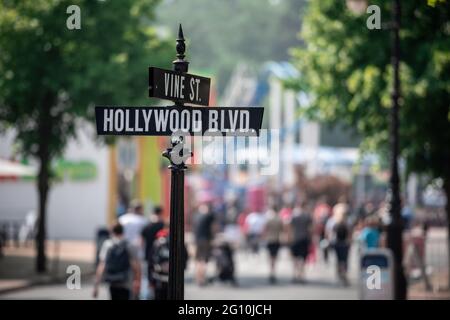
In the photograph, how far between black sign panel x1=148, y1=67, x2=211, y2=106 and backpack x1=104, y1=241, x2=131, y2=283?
5.09m

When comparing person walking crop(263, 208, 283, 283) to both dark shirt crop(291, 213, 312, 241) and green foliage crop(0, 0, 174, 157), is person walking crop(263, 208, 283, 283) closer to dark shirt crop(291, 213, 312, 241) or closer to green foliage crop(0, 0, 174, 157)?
dark shirt crop(291, 213, 312, 241)

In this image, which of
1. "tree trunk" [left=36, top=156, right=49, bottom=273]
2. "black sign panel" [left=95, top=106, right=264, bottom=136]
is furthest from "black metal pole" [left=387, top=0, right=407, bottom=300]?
"black sign panel" [left=95, top=106, right=264, bottom=136]

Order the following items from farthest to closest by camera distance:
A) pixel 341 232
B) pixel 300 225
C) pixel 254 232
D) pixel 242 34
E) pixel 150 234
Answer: pixel 242 34 < pixel 254 232 < pixel 341 232 < pixel 300 225 < pixel 150 234

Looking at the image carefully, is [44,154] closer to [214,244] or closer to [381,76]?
[214,244]

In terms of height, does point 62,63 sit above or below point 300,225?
above

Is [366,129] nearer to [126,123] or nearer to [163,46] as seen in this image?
[163,46]

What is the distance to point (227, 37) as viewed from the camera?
141250mm

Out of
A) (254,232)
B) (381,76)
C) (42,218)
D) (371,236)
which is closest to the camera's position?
(381,76)

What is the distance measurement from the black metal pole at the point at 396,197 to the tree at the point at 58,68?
844 cm

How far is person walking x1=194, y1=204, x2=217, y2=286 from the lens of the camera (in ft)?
80.0

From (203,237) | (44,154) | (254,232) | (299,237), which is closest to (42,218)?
(44,154)

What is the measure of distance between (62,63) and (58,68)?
0.74 ft

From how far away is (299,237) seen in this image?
25500 millimetres

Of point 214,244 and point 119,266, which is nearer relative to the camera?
point 119,266
